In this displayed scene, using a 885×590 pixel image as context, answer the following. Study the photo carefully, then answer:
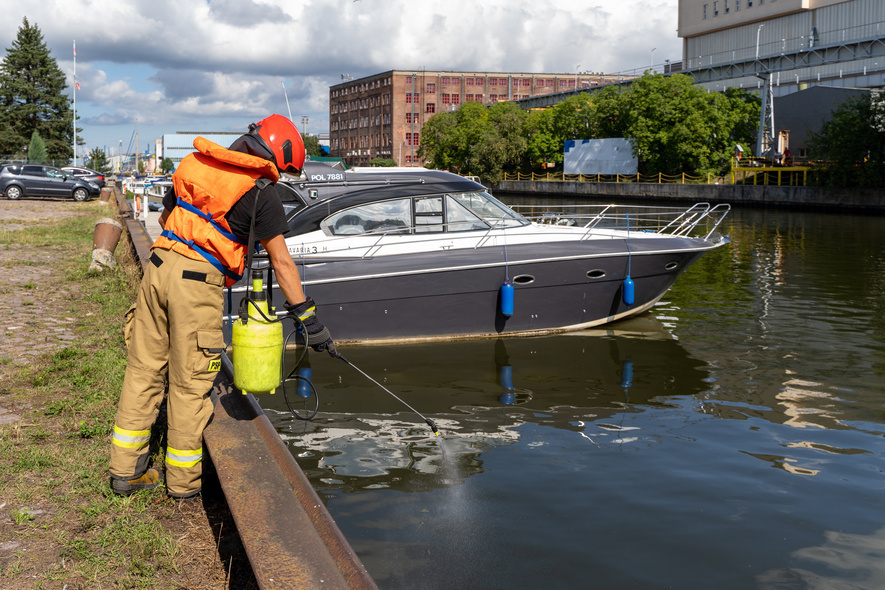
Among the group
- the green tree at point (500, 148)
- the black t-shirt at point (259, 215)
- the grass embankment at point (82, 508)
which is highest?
the green tree at point (500, 148)

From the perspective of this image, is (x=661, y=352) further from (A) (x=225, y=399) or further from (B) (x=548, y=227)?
(A) (x=225, y=399)

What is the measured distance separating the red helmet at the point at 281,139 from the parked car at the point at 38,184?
3577cm

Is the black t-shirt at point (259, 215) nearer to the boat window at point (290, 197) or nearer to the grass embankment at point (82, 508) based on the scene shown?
the grass embankment at point (82, 508)

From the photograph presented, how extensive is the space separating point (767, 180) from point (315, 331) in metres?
47.4

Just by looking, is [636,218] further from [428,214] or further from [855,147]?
[855,147]

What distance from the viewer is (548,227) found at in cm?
1079

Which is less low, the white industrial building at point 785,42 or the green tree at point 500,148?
the white industrial building at point 785,42

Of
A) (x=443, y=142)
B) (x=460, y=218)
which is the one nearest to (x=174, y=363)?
(x=460, y=218)

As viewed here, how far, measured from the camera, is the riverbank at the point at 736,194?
40125 millimetres

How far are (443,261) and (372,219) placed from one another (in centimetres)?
111

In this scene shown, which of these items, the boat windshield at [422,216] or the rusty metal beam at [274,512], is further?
the boat windshield at [422,216]

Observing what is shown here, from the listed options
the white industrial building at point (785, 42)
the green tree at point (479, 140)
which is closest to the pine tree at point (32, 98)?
the green tree at point (479, 140)

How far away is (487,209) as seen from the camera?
10852mm

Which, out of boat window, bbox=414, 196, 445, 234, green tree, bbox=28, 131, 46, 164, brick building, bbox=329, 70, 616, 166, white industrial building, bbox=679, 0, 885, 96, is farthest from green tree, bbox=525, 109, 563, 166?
boat window, bbox=414, 196, 445, 234
